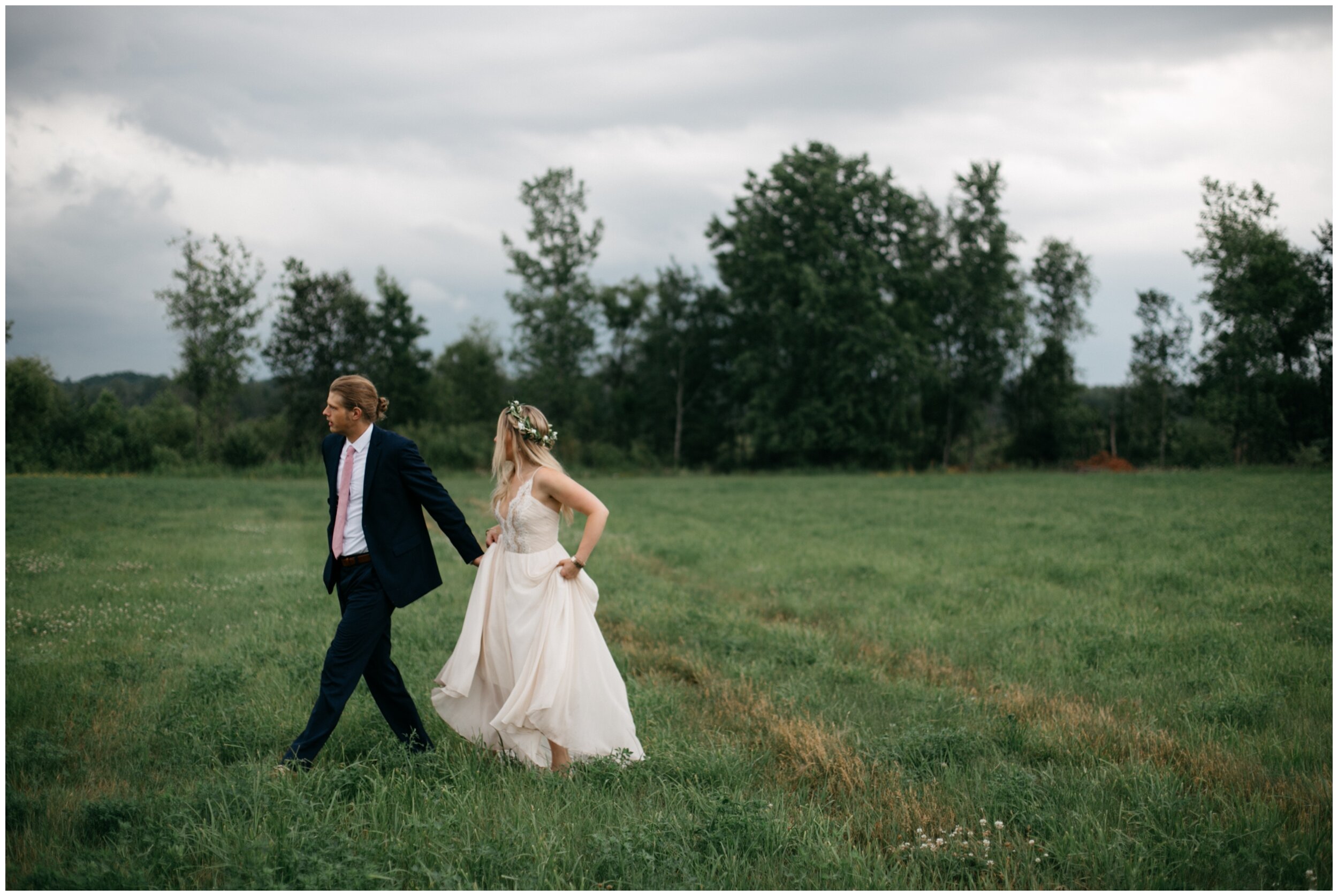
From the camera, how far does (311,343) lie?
52.0 m

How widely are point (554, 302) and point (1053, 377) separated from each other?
31.0 m

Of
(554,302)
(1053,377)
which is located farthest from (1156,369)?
(554,302)

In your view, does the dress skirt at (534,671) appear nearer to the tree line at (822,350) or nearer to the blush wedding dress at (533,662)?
the blush wedding dress at (533,662)

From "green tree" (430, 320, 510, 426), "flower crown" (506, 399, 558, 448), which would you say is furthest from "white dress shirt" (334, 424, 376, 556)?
"green tree" (430, 320, 510, 426)

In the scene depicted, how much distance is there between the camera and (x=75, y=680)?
7.02 metres

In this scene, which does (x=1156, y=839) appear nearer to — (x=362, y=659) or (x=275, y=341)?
(x=362, y=659)

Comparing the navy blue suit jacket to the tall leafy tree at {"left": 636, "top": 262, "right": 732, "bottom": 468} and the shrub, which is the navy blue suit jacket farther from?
the tall leafy tree at {"left": 636, "top": 262, "right": 732, "bottom": 468}

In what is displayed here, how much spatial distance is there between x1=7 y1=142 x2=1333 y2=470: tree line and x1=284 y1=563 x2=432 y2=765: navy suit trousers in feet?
131

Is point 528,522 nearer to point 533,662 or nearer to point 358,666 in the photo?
point 533,662

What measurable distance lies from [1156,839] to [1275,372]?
45865mm

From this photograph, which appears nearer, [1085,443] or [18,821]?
[18,821]

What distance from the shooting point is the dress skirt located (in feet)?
17.0

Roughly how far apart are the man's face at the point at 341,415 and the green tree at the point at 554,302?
46.2m

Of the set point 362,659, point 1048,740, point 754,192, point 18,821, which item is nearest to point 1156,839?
point 1048,740
